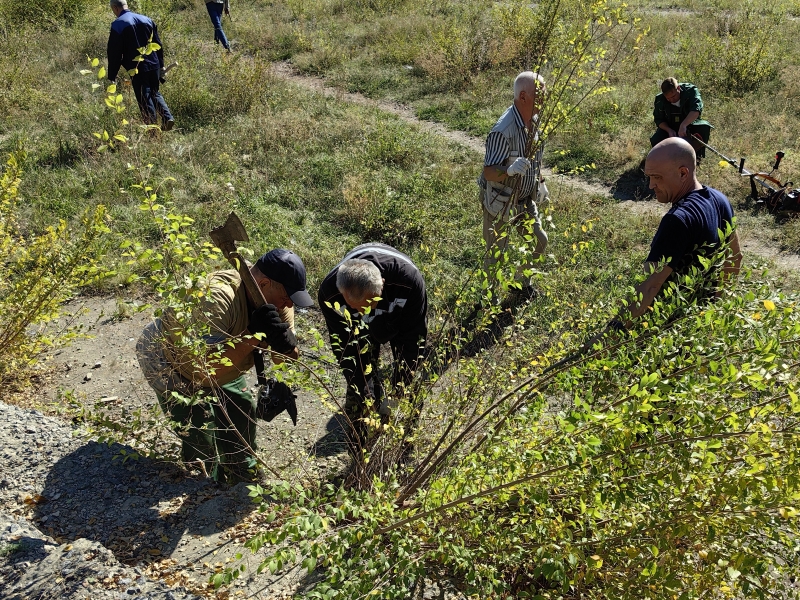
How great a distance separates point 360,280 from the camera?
131 inches

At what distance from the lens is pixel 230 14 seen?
49.1 feet

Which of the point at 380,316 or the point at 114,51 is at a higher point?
the point at 114,51

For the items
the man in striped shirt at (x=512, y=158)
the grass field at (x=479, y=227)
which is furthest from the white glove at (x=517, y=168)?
the grass field at (x=479, y=227)

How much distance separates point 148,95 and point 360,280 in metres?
6.74

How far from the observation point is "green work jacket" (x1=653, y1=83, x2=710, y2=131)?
7805mm

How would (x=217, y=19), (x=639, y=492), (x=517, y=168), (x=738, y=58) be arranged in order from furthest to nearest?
(x=217, y=19)
(x=738, y=58)
(x=517, y=168)
(x=639, y=492)

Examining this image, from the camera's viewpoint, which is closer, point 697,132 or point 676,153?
point 676,153

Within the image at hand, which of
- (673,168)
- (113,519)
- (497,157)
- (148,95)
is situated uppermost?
(148,95)

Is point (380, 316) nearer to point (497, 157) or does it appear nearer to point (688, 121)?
point (497, 157)

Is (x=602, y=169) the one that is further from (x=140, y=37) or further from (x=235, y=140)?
(x=140, y=37)

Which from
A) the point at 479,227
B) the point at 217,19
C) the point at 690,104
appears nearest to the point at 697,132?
the point at 690,104

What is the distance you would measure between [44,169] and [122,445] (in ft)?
18.9

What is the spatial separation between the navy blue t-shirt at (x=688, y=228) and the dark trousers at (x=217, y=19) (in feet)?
37.4

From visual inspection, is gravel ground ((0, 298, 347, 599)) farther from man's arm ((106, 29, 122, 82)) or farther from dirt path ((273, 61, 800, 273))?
man's arm ((106, 29, 122, 82))
